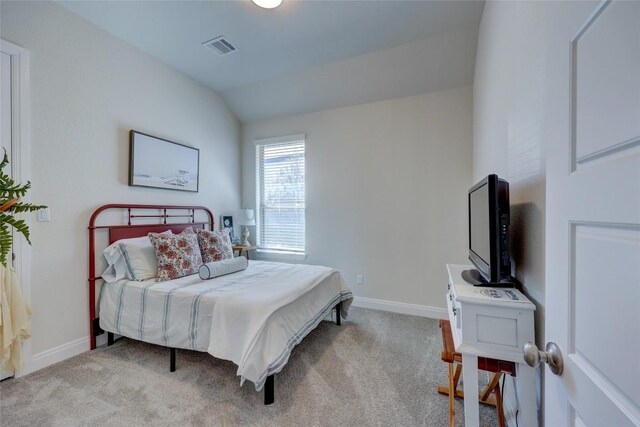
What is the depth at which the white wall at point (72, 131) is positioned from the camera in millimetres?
2057

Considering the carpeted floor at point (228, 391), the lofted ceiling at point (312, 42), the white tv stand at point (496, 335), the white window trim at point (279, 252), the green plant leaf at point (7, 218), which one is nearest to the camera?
the green plant leaf at point (7, 218)

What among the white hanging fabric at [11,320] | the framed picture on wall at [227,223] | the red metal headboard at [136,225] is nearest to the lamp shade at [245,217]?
the framed picture on wall at [227,223]

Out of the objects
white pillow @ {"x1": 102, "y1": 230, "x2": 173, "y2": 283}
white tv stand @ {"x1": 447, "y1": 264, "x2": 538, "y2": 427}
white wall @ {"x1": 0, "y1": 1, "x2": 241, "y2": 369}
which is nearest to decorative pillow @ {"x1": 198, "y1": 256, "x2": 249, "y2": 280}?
white pillow @ {"x1": 102, "y1": 230, "x2": 173, "y2": 283}

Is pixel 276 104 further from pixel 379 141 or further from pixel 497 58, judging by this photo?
pixel 497 58

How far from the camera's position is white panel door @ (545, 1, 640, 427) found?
1.43 feet

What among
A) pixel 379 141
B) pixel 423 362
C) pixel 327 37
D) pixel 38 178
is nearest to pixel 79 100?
pixel 38 178

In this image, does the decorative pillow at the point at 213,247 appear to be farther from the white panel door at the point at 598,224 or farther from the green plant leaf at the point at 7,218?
the white panel door at the point at 598,224

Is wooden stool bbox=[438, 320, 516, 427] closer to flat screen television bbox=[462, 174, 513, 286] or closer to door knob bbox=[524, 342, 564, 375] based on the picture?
flat screen television bbox=[462, 174, 513, 286]

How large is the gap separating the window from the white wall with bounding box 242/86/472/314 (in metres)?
0.18

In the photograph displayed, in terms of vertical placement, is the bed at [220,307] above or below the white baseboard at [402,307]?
above

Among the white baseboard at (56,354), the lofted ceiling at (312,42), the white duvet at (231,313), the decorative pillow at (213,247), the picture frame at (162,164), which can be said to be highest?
the lofted ceiling at (312,42)

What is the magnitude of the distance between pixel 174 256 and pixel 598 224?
2.79 m

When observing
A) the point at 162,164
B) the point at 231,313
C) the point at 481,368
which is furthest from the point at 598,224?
the point at 162,164

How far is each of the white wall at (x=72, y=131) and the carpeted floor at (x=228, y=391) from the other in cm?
47
